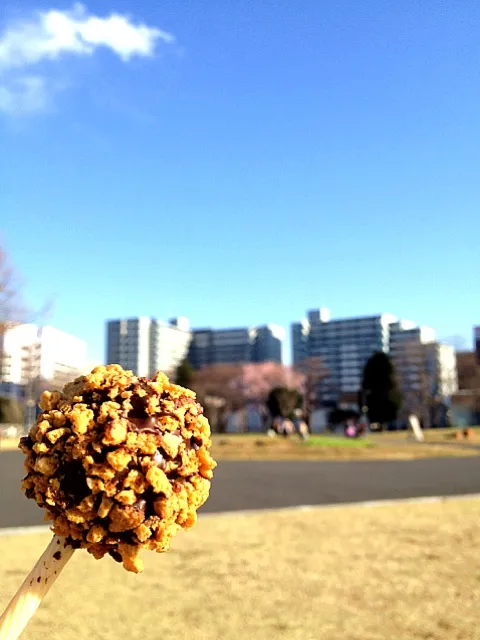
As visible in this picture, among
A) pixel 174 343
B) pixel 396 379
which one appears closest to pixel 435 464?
pixel 396 379

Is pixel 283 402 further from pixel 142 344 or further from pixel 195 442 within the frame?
pixel 142 344

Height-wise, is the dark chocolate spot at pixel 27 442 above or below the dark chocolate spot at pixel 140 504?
above

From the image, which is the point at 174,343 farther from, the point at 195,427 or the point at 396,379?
the point at 195,427

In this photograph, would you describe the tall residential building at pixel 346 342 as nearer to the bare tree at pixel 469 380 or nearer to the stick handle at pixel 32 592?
the bare tree at pixel 469 380

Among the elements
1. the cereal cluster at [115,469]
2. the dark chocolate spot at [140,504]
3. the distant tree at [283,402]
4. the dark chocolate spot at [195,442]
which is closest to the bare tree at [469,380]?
the distant tree at [283,402]

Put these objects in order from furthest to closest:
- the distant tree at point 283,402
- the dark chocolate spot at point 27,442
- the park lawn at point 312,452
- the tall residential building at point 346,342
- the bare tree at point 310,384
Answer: the tall residential building at point 346,342
the bare tree at point 310,384
the distant tree at point 283,402
the park lawn at point 312,452
the dark chocolate spot at point 27,442

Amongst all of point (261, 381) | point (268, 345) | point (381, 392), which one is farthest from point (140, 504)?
point (268, 345)
